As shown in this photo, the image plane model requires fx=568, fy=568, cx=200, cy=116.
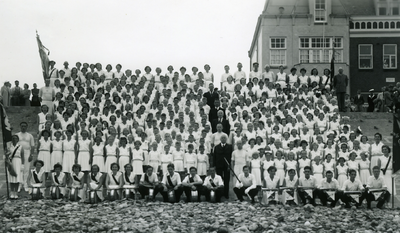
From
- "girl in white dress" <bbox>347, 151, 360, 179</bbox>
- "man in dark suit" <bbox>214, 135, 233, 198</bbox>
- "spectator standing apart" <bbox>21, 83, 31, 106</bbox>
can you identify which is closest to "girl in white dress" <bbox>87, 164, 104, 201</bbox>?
"man in dark suit" <bbox>214, 135, 233, 198</bbox>

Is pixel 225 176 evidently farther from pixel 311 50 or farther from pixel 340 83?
pixel 311 50

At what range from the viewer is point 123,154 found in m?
15.7

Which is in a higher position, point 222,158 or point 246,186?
point 222,158

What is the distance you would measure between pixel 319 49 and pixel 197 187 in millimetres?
21401

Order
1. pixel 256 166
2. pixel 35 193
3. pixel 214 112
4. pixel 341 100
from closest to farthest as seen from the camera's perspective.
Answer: pixel 35 193, pixel 256 166, pixel 214 112, pixel 341 100

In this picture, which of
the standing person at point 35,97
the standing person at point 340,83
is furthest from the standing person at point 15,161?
the standing person at point 340,83

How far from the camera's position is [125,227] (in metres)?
11.4

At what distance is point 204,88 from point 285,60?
14941 millimetres

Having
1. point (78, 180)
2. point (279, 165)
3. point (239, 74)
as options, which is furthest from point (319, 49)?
point (78, 180)

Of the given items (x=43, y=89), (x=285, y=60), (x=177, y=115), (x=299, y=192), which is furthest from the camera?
(x=285, y=60)

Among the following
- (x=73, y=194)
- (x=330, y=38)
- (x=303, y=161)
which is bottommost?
(x=73, y=194)

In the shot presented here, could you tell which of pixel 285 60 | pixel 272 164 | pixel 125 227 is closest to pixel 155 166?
pixel 272 164

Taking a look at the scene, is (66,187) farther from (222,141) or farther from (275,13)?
(275,13)

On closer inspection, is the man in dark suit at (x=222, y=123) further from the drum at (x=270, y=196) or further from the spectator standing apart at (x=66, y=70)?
the spectator standing apart at (x=66, y=70)
